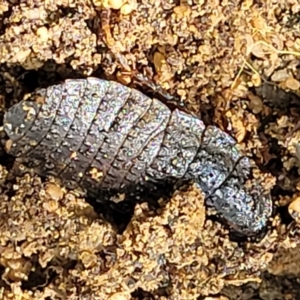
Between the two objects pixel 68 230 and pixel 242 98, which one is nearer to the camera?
pixel 68 230

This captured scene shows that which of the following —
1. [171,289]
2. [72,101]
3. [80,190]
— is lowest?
[171,289]

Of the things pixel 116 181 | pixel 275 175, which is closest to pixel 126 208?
pixel 116 181

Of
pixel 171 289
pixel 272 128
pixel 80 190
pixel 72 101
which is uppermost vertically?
pixel 272 128

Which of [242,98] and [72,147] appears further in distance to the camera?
[242,98]

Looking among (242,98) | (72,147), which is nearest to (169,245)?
(72,147)

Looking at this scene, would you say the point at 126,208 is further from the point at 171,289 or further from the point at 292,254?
the point at 292,254

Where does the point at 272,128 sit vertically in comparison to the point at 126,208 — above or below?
above

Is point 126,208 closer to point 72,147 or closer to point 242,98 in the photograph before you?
point 72,147
